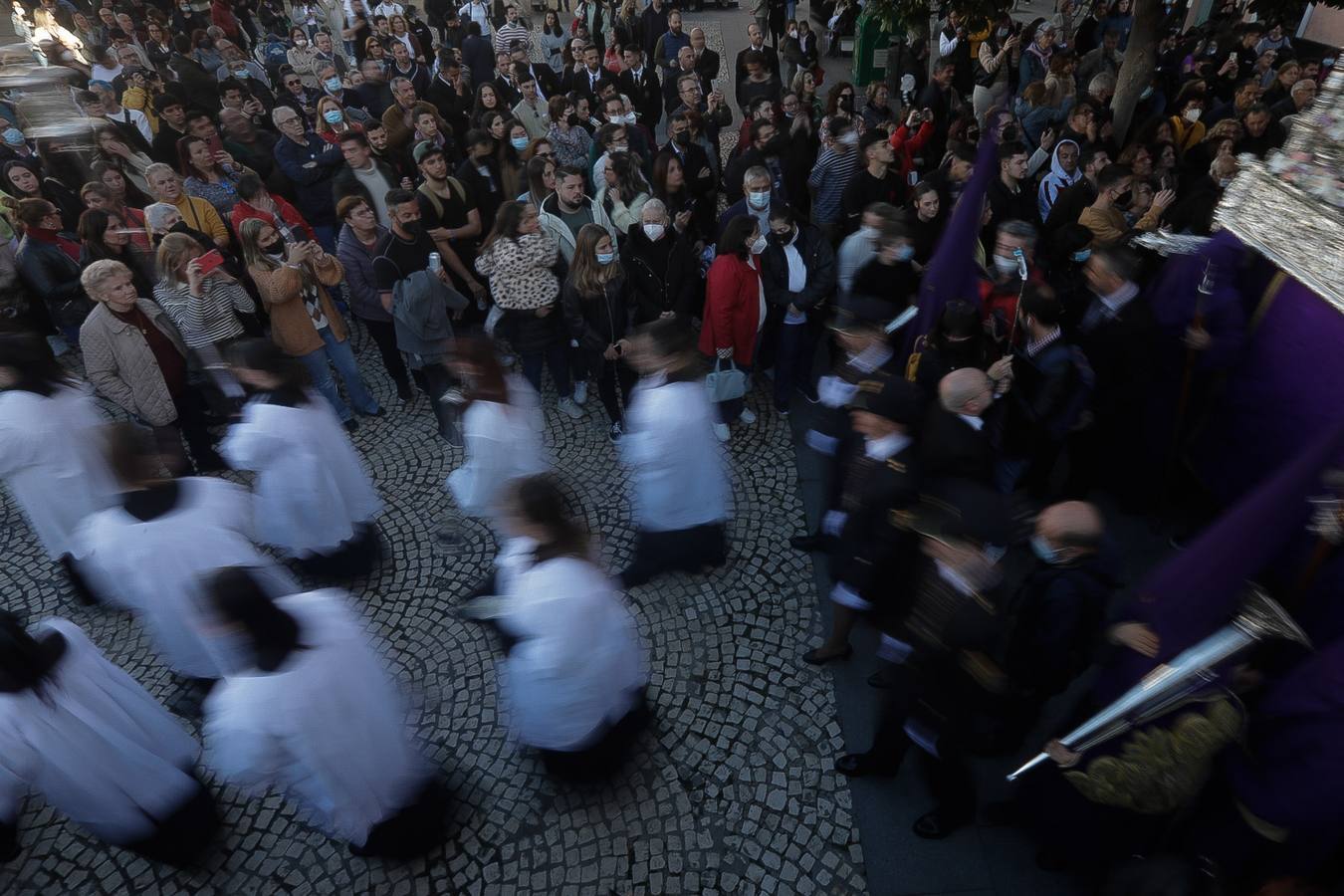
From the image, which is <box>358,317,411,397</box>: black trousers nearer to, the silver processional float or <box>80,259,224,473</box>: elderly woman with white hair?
<box>80,259,224,473</box>: elderly woman with white hair

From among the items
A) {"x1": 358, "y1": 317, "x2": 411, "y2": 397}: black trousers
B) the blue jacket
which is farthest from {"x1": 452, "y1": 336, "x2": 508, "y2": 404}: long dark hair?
the blue jacket

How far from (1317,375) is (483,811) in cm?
514

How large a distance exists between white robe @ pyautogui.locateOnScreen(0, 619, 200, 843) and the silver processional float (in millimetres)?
3913

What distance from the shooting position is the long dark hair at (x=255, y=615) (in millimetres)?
2684

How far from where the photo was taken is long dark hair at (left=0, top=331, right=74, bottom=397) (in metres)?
4.18

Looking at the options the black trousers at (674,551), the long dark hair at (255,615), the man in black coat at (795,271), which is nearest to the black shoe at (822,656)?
the black trousers at (674,551)

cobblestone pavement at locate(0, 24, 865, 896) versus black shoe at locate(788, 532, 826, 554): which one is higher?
black shoe at locate(788, 532, 826, 554)

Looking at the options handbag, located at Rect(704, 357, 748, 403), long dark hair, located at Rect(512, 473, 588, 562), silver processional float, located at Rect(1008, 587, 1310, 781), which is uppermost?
long dark hair, located at Rect(512, 473, 588, 562)

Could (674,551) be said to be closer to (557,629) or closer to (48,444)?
(557,629)

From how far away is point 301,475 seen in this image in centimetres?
441

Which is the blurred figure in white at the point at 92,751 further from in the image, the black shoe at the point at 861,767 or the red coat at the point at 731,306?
the red coat at the point at 731,306

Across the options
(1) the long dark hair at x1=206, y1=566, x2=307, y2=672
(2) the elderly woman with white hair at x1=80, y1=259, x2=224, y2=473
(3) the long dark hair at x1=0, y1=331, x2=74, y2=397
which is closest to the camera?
(1) the long dark hair at x1=206, y1=566, x2=307, y2=672

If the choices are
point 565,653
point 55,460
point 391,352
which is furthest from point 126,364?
point 565,653

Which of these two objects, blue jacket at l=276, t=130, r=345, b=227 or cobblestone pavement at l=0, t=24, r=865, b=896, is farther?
blue jacket at l=276, t=130, r=345, b=227
